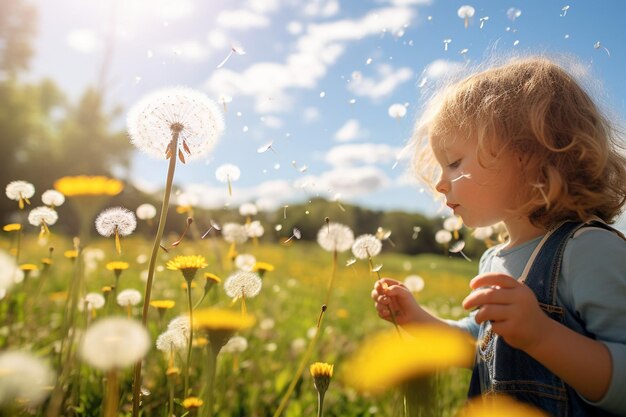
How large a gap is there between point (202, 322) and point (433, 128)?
0.91 meters

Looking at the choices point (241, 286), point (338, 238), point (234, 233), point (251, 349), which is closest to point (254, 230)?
point (234, 233)

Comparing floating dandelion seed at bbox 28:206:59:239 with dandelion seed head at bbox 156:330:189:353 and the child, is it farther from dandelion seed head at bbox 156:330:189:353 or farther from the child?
the child

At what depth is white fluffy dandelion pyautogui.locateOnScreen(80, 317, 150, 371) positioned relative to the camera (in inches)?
40.0

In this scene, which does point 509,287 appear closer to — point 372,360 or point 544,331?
point 544,331

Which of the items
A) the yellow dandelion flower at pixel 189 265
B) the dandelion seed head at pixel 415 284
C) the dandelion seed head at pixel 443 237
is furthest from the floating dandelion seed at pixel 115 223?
the dandelion seed head at pixel 443 237

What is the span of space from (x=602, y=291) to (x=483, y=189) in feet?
1.23

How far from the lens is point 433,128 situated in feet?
5.15

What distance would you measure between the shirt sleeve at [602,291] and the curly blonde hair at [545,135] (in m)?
0.14

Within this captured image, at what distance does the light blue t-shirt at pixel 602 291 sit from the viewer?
107 cm

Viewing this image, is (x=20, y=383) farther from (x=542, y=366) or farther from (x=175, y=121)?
(x=542, y=366)

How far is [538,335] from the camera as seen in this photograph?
1029 millimetres

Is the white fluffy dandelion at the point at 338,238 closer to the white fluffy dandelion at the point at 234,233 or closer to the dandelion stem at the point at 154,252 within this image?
the white fluffy dandelion at the point at 234,233

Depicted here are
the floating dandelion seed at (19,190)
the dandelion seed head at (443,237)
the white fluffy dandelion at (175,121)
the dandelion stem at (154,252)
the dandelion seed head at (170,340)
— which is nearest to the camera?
the dandelion stem at (154,252)

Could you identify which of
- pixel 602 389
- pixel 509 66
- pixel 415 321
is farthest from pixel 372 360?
pixel 509 66
